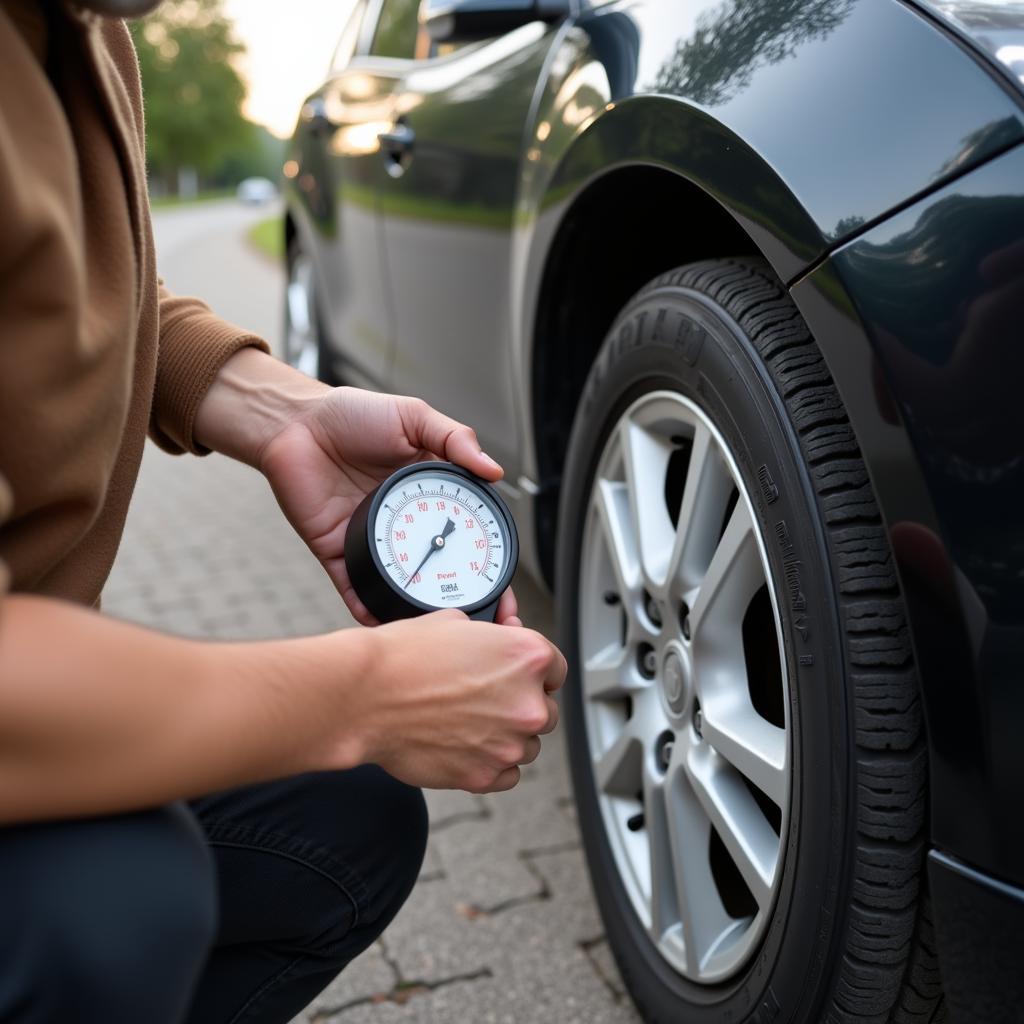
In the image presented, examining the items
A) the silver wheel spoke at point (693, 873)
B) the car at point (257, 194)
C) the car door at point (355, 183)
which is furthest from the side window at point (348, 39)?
the car at point (257, 194)

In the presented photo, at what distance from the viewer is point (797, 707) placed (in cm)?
137

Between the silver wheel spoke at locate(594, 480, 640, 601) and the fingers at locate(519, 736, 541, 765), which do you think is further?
the silver wheel spoke at locate(594, 480, 640, 601)

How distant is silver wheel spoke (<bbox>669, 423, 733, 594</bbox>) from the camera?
1.59 meters

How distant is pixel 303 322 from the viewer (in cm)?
471

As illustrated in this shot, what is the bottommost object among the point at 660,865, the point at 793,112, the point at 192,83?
the point at 192,83

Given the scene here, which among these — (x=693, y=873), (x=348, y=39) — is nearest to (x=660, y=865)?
(x=693, y=873)

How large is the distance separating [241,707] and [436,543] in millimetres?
435

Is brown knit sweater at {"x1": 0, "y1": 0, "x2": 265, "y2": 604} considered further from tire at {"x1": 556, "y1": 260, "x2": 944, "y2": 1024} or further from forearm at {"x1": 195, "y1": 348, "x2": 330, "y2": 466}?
tire at {"x1": 556, "y1": 260, "x2": 944, "y2": 1024}

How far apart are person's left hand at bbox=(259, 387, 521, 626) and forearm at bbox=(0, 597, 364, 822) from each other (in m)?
0.44

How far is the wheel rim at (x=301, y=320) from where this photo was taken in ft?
14.4

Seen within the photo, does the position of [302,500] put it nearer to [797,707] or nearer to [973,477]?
[797,707]

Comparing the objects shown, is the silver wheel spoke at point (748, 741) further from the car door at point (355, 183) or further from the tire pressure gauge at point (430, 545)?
the car door at point (355, 183)

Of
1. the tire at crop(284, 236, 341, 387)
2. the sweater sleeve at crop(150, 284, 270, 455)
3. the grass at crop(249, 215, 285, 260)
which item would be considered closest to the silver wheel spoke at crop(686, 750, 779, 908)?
the sweater sleeve at crop(150, 284, 270, 455)

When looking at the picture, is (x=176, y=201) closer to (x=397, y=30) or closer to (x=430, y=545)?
(x=397, y=30)
